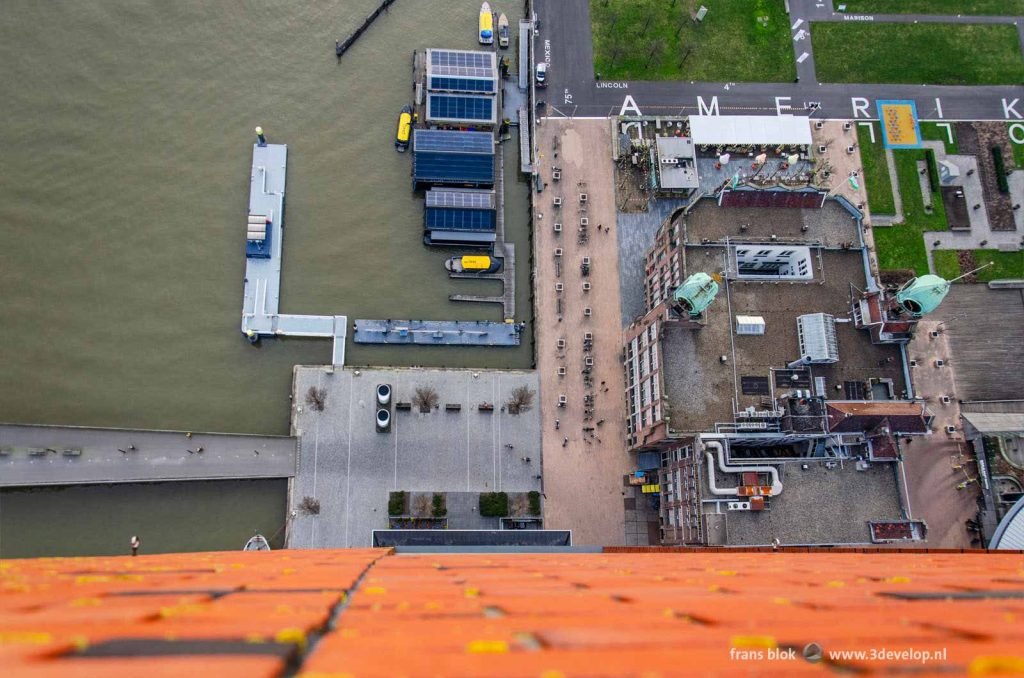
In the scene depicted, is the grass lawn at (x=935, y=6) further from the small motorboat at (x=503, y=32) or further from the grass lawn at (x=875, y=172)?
the small motorboat at (x=503, y=32)

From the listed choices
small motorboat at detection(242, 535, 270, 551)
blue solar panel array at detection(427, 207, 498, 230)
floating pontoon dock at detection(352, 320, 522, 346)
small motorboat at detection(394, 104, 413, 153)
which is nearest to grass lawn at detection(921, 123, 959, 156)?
blue solar panel array at detection(427, 207, 498, 230)

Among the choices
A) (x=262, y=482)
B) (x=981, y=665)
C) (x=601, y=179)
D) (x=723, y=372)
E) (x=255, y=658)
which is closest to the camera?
(x=255, y=658)

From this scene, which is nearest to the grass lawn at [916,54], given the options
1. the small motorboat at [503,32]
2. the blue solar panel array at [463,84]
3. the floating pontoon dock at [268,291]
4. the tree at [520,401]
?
the small motorboat at [503,32]

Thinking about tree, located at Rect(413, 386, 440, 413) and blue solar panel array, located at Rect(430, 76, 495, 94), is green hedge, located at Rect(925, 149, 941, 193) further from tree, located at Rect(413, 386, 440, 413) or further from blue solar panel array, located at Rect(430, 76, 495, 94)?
tree, located at Rect(413, 386, 440, 413)

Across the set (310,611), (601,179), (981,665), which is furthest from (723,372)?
(310,611)

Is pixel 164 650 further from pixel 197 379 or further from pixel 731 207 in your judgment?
pixel 731 207
